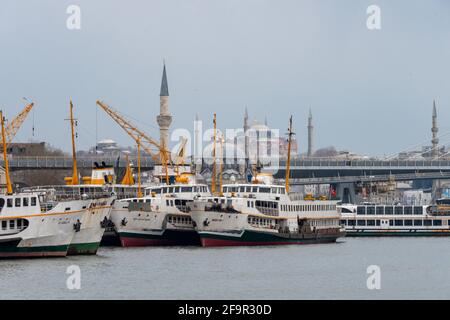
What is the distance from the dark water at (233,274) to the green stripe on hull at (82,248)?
0.90m

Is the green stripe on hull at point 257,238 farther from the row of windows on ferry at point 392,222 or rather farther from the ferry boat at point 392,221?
the row of windows on ferry at point 392,222

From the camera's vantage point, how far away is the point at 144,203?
330ft

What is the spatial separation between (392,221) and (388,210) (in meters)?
1.16

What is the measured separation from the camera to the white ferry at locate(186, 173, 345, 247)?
319 feet

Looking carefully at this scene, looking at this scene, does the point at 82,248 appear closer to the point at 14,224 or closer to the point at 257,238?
the point at 14,224

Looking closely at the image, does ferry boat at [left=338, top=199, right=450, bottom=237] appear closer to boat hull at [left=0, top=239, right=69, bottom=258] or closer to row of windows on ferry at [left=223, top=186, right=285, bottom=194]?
row of windows on ferry at [left=223, top=186, right=285, bottom=194]

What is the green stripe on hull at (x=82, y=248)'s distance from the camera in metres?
83.9

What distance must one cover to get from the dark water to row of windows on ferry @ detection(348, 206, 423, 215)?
3073 cm

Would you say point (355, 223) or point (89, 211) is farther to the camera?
point (355, 223)

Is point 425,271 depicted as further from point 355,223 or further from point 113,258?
point 355,223

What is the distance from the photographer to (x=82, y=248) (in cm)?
8475
